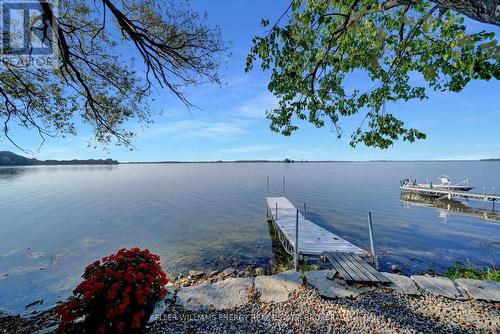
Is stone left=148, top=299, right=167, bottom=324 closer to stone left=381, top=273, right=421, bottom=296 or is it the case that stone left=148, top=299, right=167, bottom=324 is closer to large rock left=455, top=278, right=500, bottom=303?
stone left=381, top=273, right=421, bottom=296

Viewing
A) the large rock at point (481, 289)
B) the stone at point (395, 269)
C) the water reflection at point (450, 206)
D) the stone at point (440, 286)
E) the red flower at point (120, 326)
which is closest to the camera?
the red flower at point (120, 326)

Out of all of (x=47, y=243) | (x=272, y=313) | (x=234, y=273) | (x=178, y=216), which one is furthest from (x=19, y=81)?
(x=178, y=216)

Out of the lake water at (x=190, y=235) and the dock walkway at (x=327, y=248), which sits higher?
the dock walkway at (x=327, y=248)

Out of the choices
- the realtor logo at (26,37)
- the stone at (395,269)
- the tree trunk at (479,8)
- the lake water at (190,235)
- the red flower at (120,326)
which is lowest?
the lake water at (190,235)

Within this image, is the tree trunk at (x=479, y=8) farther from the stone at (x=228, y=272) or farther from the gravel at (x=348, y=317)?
the stone at (x=228, y=272)

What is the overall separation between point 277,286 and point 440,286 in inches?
144

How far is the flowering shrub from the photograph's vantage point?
10.5 feet

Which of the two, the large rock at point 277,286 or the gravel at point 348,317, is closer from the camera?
the gravel at point 348,317

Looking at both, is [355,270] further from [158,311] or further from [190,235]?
[190,235]

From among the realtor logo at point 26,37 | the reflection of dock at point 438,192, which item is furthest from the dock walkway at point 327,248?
the reflection of dock at point 438,192

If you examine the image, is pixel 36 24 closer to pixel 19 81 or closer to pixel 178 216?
pixel 19 81

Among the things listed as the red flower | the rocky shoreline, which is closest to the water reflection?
the rocky shoreline

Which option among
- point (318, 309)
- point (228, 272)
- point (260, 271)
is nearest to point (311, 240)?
point (260, 271)

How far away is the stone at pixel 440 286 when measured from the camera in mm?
4594
